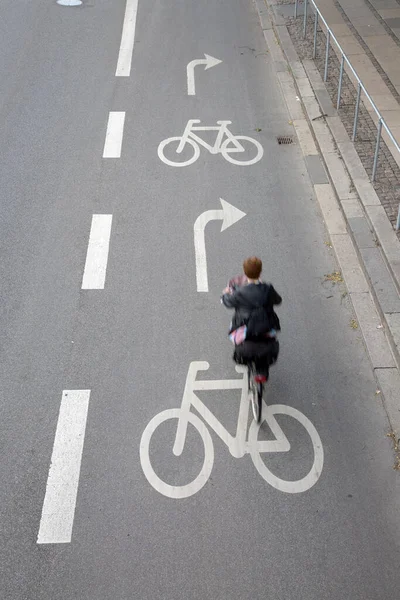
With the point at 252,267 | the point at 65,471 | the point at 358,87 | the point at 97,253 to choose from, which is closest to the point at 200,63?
the point at 358,87

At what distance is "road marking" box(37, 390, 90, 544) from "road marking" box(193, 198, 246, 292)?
88.1 inches

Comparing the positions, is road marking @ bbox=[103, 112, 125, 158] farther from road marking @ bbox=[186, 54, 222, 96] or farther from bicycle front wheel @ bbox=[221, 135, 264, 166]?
road marking @ bbox=[186, 54, 222, 96]

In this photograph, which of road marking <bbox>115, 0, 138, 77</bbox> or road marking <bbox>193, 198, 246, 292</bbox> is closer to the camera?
road marking <bbox>193, 198, 246, 292</bbox>

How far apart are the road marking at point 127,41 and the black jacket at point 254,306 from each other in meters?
8.30

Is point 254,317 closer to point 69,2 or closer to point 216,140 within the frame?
point 216,140

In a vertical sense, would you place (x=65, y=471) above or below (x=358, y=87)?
below

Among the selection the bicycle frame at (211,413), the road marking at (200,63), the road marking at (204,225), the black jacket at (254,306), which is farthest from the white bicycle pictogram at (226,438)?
the road marking at (200,63)

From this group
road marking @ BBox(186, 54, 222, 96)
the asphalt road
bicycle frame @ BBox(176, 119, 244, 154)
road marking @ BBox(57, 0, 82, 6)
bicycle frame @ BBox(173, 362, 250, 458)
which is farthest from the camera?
road marking @ BBox(57, 0, 82, 6)

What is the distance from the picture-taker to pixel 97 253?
8.51m

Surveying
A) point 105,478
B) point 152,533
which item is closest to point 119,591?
point 152,533

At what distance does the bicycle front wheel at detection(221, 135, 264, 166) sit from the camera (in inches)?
410

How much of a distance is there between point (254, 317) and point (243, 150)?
531 centimetres

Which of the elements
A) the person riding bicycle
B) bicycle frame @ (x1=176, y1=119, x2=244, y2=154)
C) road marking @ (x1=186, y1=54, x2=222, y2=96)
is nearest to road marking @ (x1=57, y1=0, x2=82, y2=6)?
road marking @ (x1=186, y1=54, x2=222, y2=96)

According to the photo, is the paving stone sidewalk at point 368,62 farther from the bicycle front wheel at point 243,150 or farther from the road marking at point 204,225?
the road marking at point 204,225
